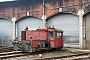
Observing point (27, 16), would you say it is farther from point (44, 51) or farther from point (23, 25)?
point (44, 51)

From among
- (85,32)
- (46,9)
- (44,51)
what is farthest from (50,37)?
(46,9)

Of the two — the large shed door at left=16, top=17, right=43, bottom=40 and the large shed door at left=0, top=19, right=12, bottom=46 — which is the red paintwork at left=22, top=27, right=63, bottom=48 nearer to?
the large shed door at left=16, top=17, right=43, bottom=40

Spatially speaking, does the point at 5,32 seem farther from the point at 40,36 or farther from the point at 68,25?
the point at 40,36

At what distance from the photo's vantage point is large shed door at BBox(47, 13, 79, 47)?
1948 centimetres

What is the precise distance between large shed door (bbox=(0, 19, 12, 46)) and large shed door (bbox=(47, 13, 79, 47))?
24.5 feet

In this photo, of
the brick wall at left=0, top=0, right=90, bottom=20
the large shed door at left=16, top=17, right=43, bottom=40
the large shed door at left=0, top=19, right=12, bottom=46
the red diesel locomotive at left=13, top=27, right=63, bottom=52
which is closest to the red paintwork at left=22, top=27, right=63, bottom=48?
the red diesel locomotive at left=13, top=27, right=63, bottom=52

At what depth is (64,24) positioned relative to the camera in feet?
67.7

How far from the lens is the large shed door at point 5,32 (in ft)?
85.0

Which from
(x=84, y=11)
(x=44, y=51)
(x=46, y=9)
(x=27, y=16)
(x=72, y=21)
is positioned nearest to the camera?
(x=44, y=51)

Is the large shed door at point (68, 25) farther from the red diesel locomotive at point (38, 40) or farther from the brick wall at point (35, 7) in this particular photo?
the red diesel locomotive at point (38, 40)

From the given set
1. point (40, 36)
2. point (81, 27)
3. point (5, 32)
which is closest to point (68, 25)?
point (81, 27)

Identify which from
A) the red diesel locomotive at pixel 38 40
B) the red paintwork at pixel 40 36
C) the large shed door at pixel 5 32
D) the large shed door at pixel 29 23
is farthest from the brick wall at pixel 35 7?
the red paintwork at pixel 40 36

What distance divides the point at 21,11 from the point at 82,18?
8.85 m

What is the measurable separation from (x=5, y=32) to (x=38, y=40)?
13727 millimetres
